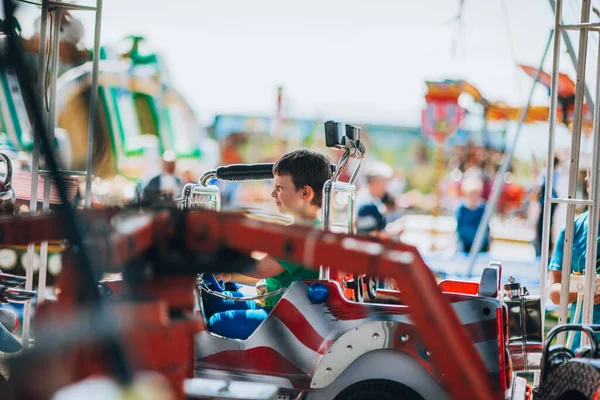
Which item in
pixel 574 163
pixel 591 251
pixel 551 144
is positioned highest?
pixel 551 144

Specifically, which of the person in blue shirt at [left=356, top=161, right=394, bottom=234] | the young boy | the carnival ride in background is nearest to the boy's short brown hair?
the young boy

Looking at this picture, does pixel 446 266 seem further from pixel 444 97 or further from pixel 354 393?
pixel 444 97

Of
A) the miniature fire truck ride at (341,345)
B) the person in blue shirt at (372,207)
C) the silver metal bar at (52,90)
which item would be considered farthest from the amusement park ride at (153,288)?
the person in blue shirt at (372,207)

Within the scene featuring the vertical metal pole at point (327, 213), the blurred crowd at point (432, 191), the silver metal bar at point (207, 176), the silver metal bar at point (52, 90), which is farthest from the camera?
the blurred crowd at point (432, 191)

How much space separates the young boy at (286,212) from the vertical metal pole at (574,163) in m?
1.47

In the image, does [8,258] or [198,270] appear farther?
[8,258]

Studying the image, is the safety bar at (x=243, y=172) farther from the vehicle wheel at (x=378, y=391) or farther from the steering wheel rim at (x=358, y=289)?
the vehicle wheel at (x=378, y=391)

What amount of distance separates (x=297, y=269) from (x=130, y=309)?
186 centimetres

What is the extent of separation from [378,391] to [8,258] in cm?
519

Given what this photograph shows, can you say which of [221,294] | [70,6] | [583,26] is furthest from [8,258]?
[583,26]

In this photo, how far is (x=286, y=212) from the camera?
356cm

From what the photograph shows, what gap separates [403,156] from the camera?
86.1ft

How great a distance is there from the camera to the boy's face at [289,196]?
3.47m

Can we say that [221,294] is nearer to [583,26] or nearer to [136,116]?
[583,26]
